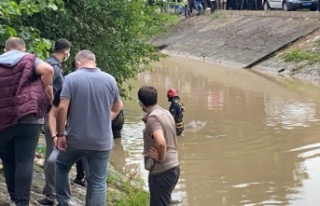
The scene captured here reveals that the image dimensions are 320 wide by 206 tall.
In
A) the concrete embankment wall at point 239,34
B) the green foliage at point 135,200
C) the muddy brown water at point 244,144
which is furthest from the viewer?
the concrete embankment wall at point 239,34

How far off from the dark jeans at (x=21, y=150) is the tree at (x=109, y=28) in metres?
5.52

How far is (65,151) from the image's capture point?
667 cm

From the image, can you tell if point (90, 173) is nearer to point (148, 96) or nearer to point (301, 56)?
point (148, 96)

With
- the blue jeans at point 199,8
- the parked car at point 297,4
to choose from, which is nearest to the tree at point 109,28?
the parked car at point 297,4

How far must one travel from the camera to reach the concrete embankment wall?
108 feet

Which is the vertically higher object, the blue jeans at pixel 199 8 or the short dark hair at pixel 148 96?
the short dark hair at pixel 148 96

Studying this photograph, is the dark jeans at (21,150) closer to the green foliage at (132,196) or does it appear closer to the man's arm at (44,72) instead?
the man's arm at (44,72)

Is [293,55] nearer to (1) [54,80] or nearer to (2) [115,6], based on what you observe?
(2) [115,6]

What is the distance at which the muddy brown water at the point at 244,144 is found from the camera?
10.9 metres

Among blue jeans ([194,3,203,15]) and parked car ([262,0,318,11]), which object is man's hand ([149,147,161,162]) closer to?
parked car ([262,0,318,11])

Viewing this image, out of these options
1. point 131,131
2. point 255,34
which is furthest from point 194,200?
point 255,34

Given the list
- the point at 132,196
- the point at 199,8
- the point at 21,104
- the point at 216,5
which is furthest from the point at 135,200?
the point at 199,8

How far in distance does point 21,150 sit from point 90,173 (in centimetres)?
70

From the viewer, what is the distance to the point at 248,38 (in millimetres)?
35812
